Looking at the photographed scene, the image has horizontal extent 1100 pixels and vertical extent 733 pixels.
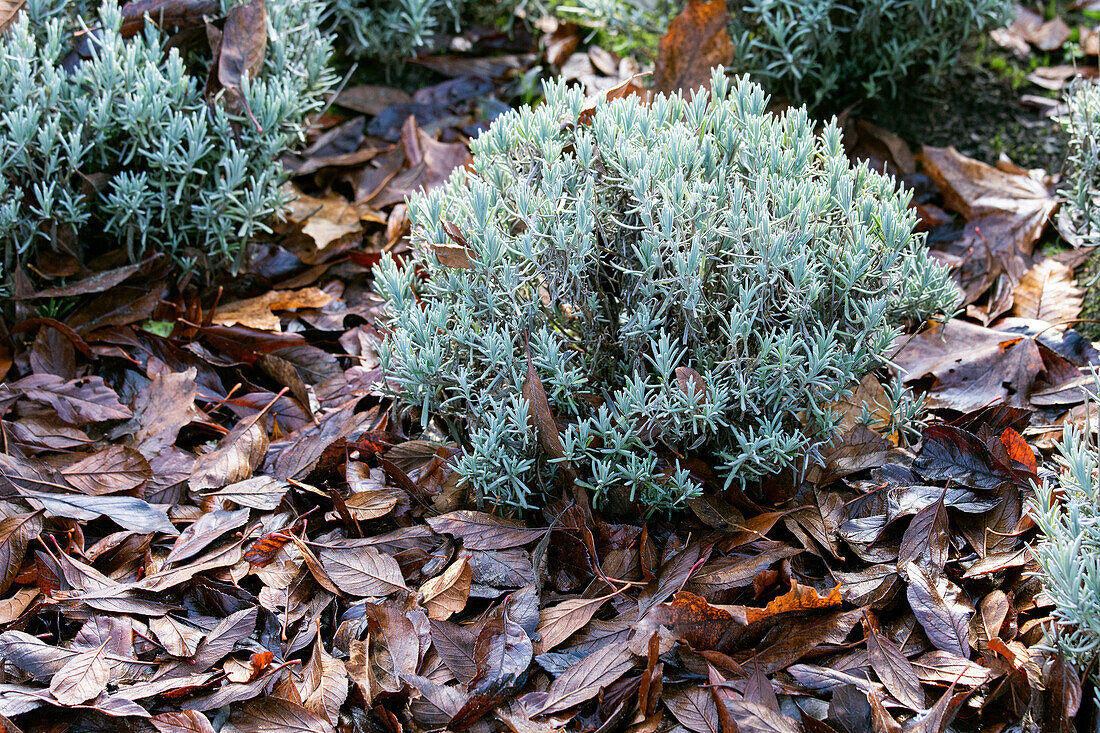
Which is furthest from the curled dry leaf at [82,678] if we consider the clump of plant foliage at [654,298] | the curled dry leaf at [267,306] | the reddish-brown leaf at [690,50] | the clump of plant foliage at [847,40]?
the clump of plant foliage at [847,40]

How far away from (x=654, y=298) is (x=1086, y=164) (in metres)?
1.55

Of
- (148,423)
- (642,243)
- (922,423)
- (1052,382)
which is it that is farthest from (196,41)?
(1052,382)

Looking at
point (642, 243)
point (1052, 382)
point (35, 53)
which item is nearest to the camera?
point (642, 243)

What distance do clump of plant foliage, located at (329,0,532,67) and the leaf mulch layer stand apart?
141 centimetres

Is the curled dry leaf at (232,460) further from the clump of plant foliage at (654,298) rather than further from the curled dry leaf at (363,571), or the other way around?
the clump of plant foliage at (654,298)

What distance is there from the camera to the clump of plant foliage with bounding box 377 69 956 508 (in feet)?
6.76

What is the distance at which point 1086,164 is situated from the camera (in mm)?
2744

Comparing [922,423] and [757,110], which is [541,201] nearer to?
[757,110]

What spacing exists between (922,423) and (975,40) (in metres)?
2.14

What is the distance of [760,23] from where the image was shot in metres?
3.46

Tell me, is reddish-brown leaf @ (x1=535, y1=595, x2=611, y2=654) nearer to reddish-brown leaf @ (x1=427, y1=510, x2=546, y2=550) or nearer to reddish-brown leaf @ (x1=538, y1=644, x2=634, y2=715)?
reddish-brown leaf @ (x1=538, y1=644, x2=634, y2=715)

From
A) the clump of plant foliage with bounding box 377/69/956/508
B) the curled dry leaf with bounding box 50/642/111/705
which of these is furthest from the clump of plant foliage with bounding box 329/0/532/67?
the curled dry leaf with bounding box 50/642/111/705

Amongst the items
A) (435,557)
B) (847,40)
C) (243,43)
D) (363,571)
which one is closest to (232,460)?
(363,571)

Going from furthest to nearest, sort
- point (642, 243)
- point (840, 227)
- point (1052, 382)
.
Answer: point (1052, 382), point (840, 227), point (642, 243)
